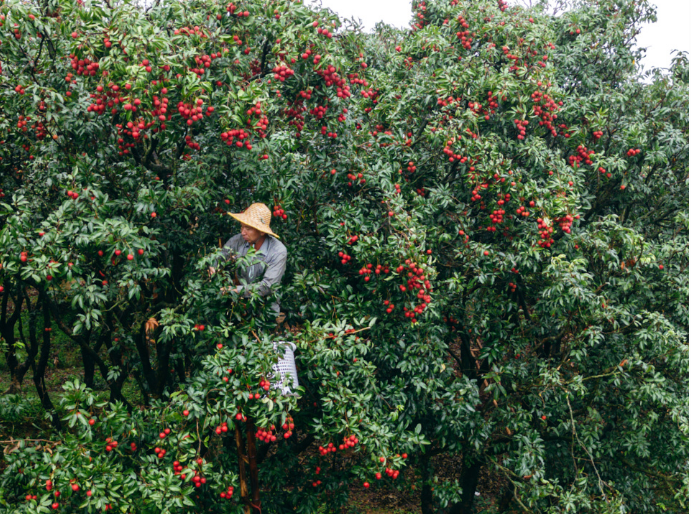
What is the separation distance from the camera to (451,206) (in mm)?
5242

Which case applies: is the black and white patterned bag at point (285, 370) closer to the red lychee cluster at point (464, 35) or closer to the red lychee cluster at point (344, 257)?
the red lychee cluster at point (344, 257)

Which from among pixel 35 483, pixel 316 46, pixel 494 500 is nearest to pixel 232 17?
pixel 316 46

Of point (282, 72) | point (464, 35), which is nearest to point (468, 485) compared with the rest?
point (464, 35)

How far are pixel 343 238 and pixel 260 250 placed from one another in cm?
63

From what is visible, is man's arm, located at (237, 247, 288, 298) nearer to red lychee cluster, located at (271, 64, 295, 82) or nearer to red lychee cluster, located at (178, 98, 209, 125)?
red lychee cluster, located at (178, 98, 209, 125)

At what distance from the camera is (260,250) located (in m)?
4.11

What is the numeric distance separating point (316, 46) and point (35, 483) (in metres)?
3.33

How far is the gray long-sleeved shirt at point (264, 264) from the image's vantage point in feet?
12.7

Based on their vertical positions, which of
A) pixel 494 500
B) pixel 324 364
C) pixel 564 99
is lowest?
pixel 494 500

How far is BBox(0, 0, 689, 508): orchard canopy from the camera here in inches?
142

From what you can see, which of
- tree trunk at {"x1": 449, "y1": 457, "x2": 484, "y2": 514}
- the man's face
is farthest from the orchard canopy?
tree trunk at {"x1": 449, "y1": 457, "x2": 484, "y2": 514}

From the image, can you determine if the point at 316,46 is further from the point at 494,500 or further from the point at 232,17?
the point at 494,500

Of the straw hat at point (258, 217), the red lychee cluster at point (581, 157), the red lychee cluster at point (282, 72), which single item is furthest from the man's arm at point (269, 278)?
the red lychee cluster at point (581, 157)

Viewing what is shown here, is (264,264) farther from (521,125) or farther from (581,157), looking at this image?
(581,157)
